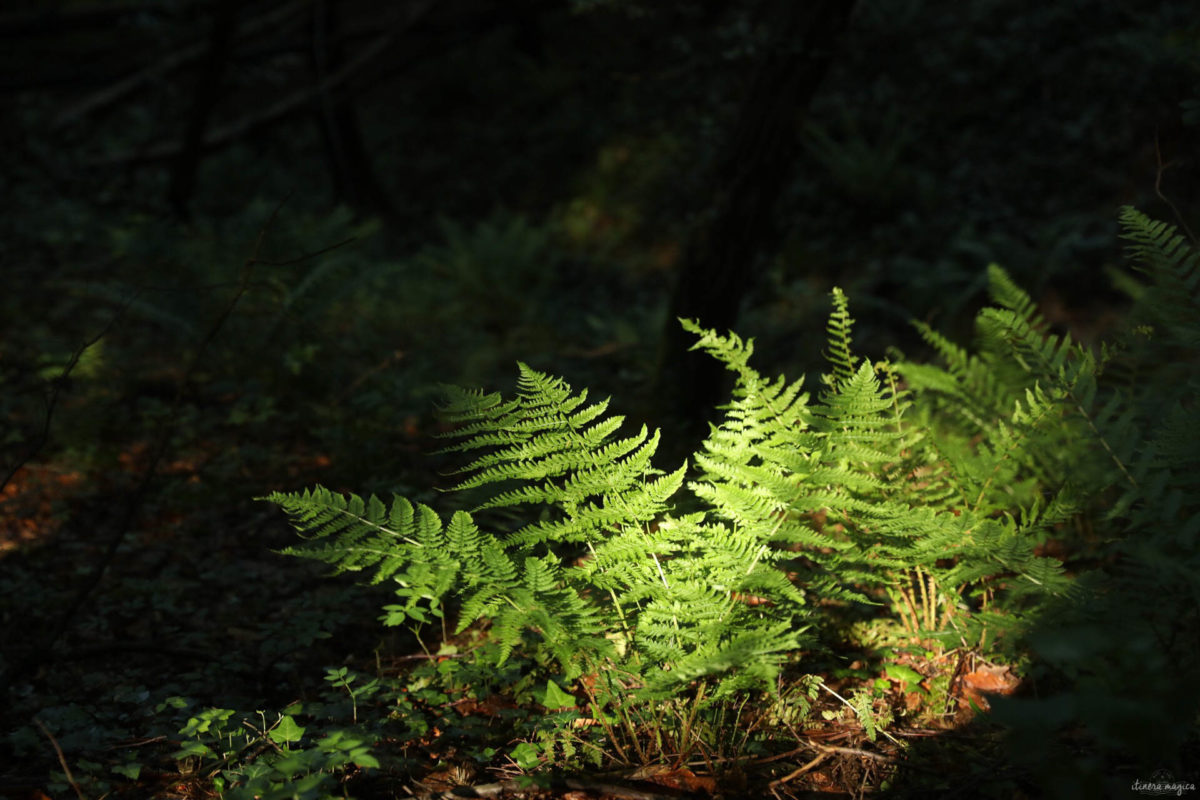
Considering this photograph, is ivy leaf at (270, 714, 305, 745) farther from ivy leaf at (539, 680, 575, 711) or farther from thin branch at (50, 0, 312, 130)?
thin branch at (50, 0, 312, 130)

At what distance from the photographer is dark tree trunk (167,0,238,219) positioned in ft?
23.3

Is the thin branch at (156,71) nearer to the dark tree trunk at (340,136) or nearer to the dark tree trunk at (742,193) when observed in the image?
the dark tree trunk at (340,136)

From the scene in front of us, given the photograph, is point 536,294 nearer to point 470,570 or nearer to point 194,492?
point 194,492

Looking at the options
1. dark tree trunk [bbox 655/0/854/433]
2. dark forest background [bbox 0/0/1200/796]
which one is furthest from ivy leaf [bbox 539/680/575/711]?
dark tree trunk [bbox 655/0/854/433]

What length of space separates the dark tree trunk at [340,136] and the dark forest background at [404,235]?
35 mm

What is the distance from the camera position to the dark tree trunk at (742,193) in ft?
11.9

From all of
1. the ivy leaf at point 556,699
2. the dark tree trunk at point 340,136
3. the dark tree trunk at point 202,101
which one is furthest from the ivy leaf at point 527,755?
the dark tree trunk at point 340,136

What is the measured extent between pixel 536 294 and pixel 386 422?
3.78m

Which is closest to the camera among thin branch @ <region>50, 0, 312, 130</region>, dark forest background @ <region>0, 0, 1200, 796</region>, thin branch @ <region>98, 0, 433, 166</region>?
dark forest background @ <region>0, 0, 1200, 796</region>

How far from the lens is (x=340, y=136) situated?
9406mm

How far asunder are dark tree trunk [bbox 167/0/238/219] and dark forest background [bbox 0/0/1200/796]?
0.11 ft

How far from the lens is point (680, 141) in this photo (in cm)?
897

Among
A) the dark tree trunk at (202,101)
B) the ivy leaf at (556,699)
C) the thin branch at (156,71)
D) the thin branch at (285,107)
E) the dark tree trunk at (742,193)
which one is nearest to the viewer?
the ivy leaf at (556,699)

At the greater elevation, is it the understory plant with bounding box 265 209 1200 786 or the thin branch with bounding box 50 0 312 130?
the thin branch with bounding box 50 0 312 130
